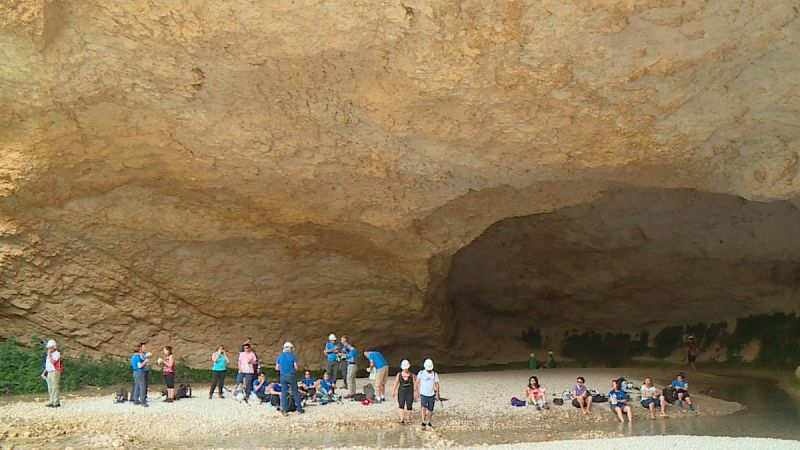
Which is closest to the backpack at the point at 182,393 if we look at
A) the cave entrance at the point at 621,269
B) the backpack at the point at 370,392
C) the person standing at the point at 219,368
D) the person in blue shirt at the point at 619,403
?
the person standing at the point at 219,368

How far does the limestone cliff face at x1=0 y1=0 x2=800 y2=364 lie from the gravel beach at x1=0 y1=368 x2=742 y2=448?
3717mm

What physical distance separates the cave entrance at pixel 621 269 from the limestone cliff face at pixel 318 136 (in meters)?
3.60

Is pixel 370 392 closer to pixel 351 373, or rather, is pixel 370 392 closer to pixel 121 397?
pixel 351 373

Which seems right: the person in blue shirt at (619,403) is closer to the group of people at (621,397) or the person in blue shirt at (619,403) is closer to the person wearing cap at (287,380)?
the group of people at (621,397)

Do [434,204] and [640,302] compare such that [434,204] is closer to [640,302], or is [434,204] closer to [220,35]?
[220,35]

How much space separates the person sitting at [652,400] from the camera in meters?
11.1

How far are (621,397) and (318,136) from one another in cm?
711

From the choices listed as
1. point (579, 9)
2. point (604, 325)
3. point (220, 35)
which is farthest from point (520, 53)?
point (604, 325)

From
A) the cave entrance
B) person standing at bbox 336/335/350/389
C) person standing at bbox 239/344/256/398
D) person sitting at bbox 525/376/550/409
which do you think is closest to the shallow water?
person sitting at bbox 525/376/550/409

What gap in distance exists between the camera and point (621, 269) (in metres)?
20.6

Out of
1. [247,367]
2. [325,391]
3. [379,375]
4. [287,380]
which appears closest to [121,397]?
[247,367]

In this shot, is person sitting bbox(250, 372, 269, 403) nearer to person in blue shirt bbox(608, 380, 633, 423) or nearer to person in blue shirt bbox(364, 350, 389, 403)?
person in blue shirt bbox(364, 350, 389, 403)

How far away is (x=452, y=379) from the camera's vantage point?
15406 mm

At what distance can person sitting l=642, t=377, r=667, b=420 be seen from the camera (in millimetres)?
11148
